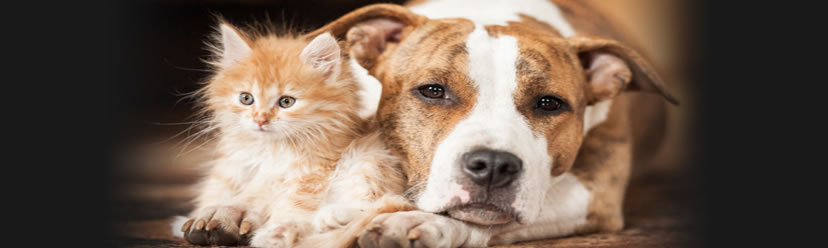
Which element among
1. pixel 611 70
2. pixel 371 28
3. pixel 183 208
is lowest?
pixel 183 208

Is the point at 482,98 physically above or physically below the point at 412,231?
above

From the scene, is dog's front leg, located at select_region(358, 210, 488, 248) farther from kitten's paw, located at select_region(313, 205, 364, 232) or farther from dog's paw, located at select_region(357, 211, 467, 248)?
kitten's paw, located at select_region(313, 205, 364, 232)

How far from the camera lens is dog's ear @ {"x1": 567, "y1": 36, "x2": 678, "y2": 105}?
2.36m

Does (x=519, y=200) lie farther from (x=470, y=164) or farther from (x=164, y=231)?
(x=164, y=231)

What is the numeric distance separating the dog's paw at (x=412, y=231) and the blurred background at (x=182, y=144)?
0.42 metres

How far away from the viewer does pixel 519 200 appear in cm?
185

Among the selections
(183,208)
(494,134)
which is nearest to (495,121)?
(494,134)

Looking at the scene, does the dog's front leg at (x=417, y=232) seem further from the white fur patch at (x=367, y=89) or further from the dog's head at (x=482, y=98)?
the white fur patch at (x=367, y=89)

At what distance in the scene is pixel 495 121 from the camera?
6.32 feet

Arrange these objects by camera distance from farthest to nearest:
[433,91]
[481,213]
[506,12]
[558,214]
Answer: [506,12] < [558,214] < [433,91] < [481,213]

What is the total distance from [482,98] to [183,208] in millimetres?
1185

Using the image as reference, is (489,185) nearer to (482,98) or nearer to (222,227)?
(482,98)

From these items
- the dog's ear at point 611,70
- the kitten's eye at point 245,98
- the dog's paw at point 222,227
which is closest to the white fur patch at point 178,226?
the dog's paw at point 222,227

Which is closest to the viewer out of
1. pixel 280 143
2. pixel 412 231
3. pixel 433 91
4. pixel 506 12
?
pixel 412 231
